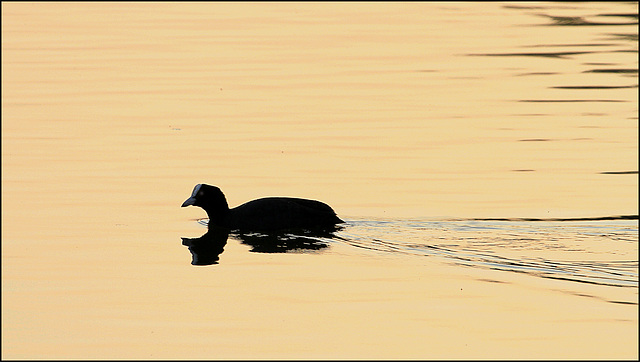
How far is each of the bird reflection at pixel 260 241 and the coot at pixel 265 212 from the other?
0.09 m

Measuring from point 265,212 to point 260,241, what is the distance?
1.72 ft

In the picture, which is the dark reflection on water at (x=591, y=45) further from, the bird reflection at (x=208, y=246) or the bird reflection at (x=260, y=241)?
the bird reflection at (x=208, y=246)

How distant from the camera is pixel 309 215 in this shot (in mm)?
16125

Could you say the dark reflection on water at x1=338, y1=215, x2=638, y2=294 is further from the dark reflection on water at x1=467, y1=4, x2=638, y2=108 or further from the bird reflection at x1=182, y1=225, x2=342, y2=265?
the dark reflection on water at x1=467, y1=4, x2=638, y2=108

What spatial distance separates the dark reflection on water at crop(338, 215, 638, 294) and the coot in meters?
0.43

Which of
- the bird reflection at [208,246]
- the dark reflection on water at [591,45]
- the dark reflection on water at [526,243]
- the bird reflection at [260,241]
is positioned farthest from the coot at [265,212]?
the dark reflection on water at [591,45]

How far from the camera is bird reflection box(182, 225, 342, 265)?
15127 millimetres

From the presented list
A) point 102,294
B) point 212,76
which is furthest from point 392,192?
point 212,76

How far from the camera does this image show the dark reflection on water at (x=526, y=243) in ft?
44.1

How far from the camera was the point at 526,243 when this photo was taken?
14633 millimetres

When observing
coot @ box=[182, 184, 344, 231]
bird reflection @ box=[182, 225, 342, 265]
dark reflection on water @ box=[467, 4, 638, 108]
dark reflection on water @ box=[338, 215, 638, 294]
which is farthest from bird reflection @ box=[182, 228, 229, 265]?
dark reflection on water @ box=[467, 4, 638, 108]

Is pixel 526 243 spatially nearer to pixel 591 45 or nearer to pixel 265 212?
pixel 265 212

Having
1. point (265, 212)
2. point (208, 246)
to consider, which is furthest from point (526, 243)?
point (208, 246)

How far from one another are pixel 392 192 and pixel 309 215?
5.97 feet
